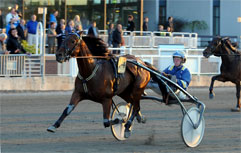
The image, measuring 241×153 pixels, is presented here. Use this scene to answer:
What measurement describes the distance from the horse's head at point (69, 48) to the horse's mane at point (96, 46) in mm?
350

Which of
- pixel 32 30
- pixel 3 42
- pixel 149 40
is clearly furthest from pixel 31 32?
pixel 149 40

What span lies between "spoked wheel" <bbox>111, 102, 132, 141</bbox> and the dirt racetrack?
0.12 meters

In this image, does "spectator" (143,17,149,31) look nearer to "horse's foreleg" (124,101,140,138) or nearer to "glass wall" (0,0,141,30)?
"glass wall" (0,0,141,30)

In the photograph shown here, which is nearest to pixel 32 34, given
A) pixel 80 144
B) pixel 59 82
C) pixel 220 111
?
pixel 59 82

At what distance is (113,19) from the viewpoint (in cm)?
2236

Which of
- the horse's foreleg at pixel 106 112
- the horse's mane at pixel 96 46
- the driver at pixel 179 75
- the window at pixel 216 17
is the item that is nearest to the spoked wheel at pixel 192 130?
the driver at pixel 179 75

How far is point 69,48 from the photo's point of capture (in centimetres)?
648

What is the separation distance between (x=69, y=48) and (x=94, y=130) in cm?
212

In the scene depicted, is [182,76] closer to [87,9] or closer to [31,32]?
[31,32]

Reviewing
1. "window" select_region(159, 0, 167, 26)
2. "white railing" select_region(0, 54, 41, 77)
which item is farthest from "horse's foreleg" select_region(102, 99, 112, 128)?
"window" select_region(159, 0, 167, 26)

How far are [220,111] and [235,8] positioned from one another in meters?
18.6

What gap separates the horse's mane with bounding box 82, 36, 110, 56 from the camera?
7031 mm

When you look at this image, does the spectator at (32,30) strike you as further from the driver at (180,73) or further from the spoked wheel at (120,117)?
the driver at (180,73)

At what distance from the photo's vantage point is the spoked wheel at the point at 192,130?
22.7ft
